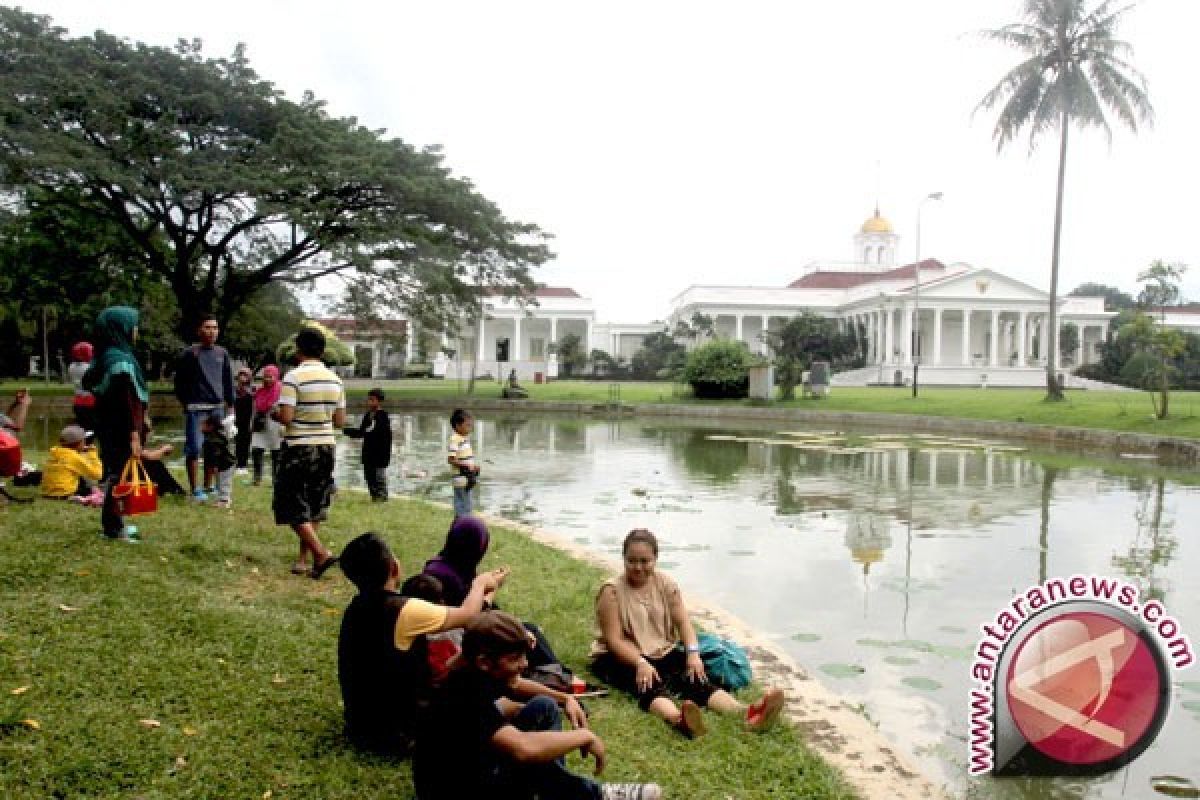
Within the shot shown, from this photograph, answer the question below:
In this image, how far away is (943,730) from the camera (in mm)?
3912

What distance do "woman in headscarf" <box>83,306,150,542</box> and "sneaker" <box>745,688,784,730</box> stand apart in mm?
3733

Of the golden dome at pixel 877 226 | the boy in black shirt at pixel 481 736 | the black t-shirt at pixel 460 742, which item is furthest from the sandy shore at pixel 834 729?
the golden dome at pixel 877 226

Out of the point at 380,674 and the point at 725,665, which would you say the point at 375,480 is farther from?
the point at 380,674

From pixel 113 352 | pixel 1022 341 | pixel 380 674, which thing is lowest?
pixel 380 674

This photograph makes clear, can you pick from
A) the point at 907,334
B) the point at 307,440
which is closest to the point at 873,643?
the point at 307,440

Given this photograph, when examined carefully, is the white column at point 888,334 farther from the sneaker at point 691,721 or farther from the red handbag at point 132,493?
the sneaker at point 691,721

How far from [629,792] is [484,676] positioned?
614mm

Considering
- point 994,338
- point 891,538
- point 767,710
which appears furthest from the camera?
point 994,338

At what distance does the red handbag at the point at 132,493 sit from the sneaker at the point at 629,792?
3.58 m

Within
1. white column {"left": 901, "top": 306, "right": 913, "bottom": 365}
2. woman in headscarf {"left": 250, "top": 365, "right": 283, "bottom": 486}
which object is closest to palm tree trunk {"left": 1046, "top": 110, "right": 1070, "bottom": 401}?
woman in headscarf {"left": 250, "top": 365, "right": 283, "bottom": 486}

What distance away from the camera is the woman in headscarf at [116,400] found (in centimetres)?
522

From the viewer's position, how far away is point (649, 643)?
4.05 m
